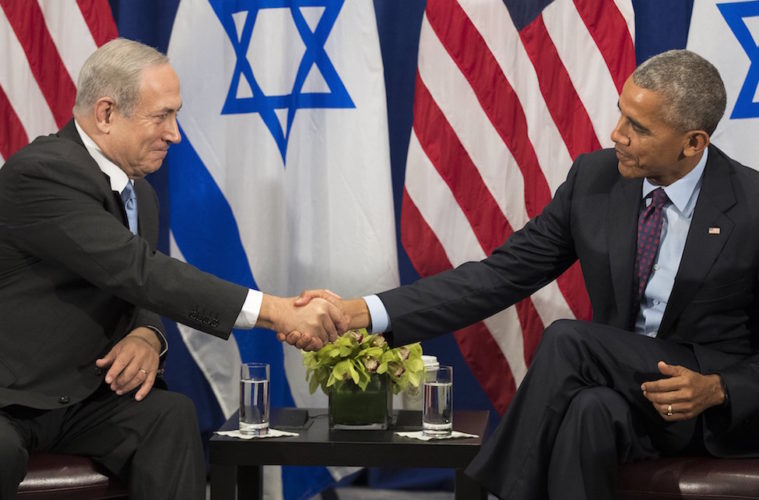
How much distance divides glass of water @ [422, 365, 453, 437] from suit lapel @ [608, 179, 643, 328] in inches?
20.9

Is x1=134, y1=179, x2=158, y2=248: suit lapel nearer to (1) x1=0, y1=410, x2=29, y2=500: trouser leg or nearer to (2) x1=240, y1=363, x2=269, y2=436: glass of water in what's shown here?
(2) x1=240, y1=363, x2=269, y2=436: glass of water

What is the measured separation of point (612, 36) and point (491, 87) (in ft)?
1.49

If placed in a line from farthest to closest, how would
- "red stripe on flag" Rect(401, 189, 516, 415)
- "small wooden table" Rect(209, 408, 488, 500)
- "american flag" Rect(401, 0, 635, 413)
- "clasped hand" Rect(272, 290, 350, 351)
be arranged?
1. "red stripe on flag" Rect(401, 189, 516, 415)
2. "american flag" Rect(401, 0, 635, 413)
3. "clasped hand" Rect(272, 290, 350, 351)
4. "small wooden table" Rect(209, 408, 488, 500)

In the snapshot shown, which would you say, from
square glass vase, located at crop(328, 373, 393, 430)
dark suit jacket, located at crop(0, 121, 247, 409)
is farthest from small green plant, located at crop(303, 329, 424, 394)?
dark suit jacket, located at crop(0, 121, 247, 409)

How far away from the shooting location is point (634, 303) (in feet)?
10.5

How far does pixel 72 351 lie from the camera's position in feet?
9.78

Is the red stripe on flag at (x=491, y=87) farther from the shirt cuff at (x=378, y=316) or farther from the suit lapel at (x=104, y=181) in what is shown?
the suit lapel at (x=104, y=181)

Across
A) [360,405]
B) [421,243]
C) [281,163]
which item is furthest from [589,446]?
[281,163]

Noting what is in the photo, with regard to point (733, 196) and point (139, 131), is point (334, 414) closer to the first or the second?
point (139, 131)

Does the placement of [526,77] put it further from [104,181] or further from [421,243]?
[104,181]

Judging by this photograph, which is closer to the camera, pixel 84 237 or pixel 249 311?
pixel 84 237

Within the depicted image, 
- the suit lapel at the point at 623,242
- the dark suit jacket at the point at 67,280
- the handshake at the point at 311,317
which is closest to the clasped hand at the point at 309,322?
the handshake at the point at 311,317

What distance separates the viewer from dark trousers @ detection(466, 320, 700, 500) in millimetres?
2760

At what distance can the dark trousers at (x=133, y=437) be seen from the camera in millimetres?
2914
